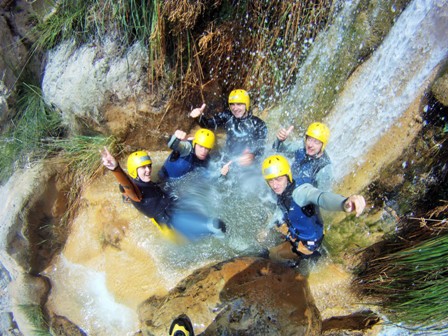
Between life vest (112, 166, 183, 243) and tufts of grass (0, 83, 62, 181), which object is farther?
tufts of grass (0, 83, 62, 181)

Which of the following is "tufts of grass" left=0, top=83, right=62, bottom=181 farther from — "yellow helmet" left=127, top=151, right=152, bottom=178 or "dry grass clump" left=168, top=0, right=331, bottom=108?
"dry grass clump" left=168, top=0, right=331, bottom=108

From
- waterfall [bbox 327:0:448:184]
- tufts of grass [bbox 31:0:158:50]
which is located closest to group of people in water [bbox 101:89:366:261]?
waterfall [bbox 327:0:448:184]

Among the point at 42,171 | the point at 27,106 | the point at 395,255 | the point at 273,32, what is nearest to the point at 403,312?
the point at 395,255

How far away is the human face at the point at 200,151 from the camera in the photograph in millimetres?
4258

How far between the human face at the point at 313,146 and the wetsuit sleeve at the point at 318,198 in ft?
2.64

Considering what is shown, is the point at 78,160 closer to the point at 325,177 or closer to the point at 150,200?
the point at 150,200

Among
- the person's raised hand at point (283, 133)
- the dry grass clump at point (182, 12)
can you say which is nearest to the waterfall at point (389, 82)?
the person's raised hand at point (283, 133)

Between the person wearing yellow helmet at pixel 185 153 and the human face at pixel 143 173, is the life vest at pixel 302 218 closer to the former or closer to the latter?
the person wearing yellow helmet at pixel 185 153

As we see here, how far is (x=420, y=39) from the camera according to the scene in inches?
134

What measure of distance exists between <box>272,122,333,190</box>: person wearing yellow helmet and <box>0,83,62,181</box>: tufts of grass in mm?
3321

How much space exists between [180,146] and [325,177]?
1.90 metres

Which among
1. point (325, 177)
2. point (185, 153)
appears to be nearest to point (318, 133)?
point (325, 177)

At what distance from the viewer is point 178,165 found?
4371mm

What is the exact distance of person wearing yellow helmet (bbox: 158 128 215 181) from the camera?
421cm
